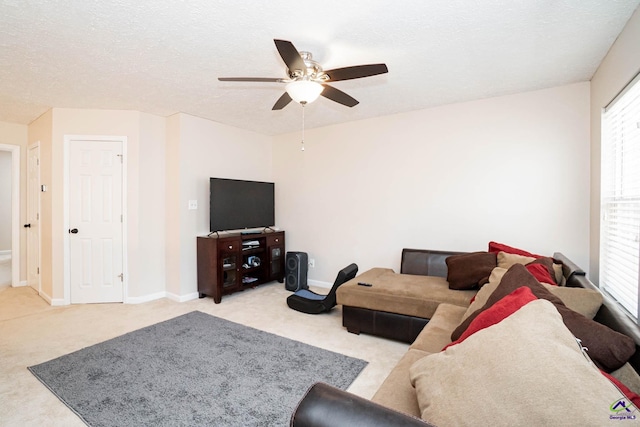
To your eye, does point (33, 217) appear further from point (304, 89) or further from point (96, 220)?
point (304, 89)

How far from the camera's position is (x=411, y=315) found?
2.79 meters

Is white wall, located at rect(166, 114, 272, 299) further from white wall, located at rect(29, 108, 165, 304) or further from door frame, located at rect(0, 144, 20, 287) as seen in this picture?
door frame, located at rect(0, 144, 20, 287)

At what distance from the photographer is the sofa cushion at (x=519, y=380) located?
72cm

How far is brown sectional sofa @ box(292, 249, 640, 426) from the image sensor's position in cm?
79

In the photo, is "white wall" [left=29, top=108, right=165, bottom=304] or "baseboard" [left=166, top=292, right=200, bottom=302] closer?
"white wall" [left=29, top=108, right=165, bottom=304]

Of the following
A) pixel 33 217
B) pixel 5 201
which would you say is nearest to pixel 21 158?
pixel 33 217

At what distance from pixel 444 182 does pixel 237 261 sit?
2993mm

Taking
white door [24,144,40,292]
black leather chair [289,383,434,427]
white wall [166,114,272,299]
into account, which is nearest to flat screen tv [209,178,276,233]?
white wall [166,114,272,299]

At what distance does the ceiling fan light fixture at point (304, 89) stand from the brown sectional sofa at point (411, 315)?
1.86 meters

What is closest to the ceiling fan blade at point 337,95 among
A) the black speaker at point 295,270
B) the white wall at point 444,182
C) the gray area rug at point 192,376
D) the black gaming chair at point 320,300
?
the white wall at point 444,182

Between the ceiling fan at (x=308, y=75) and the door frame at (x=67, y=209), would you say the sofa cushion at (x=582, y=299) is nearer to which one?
the ceiling fan at (x=308, y=75)

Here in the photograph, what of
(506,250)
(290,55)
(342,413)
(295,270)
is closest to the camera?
(342,413)

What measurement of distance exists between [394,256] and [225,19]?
331 centimetres

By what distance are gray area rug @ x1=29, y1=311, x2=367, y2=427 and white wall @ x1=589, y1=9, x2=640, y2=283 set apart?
8.25ft
